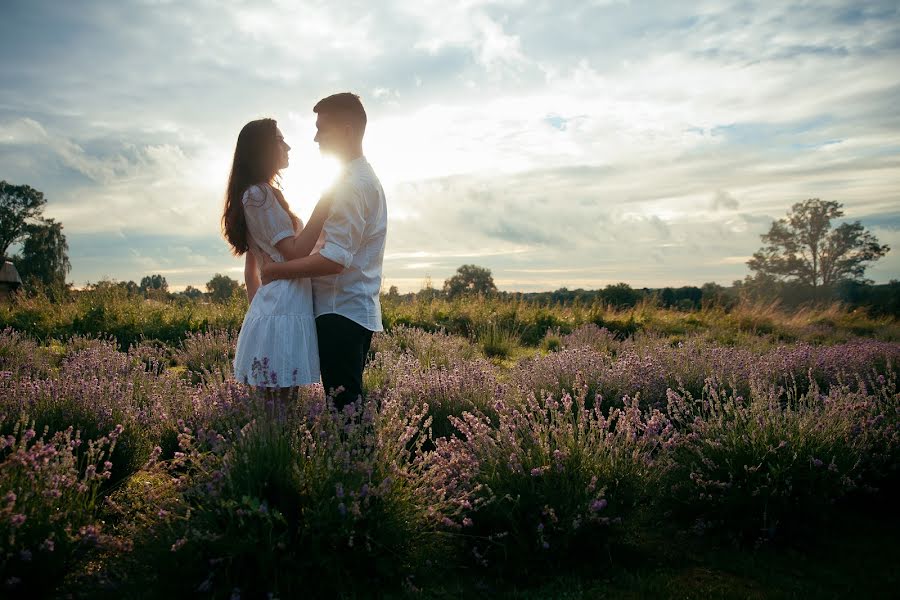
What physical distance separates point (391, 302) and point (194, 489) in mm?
11294

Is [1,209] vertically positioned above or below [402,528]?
above

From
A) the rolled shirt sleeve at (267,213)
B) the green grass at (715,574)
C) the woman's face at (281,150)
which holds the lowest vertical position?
the green grass at (715,574)

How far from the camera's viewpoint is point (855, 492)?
4047 mm

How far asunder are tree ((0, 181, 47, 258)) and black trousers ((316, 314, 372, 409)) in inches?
2227

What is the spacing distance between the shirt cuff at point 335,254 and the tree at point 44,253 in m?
52.7

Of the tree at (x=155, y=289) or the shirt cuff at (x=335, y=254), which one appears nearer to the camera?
the shirt cuff at (x=335, y=254)

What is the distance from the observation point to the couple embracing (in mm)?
3105

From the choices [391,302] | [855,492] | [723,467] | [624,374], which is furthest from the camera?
[391,302]

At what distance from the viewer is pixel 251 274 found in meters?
3.60

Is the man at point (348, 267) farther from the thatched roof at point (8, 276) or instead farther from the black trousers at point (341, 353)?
the thatched roof at point (8, 276)

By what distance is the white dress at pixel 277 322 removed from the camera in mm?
3176

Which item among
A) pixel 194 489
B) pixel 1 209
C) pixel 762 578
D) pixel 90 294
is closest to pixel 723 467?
pixel 762 578

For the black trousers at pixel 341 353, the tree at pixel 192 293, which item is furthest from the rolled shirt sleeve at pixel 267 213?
the tree at pixel 192 293

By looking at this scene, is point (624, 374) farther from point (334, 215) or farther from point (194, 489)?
point (194, 489)
